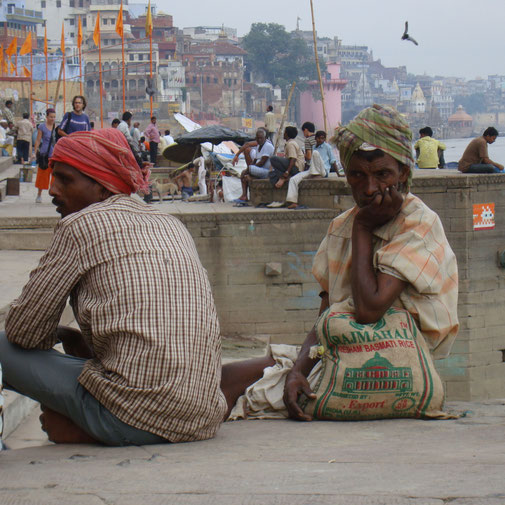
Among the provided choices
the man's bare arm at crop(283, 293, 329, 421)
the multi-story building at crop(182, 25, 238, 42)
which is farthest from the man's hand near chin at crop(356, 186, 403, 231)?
the multi-story building at crop(182, 25, 238, 42)

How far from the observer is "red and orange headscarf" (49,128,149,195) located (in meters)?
2.78

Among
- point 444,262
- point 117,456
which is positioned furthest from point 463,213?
point 117,456

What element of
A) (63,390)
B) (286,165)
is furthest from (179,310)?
(286,165)

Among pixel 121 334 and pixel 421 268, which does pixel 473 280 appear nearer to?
pixel 421 268

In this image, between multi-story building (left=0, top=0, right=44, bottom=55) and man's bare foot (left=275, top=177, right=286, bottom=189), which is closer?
man's bare foot (left=275, top=177, right=286, bottom=189)

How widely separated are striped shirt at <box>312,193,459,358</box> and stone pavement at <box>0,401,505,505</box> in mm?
345

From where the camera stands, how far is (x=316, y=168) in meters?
11.9

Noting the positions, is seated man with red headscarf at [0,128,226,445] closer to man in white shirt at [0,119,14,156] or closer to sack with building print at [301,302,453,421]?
sack with building print at [301,302,453,421]

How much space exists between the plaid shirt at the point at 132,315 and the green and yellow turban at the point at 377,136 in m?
0.69

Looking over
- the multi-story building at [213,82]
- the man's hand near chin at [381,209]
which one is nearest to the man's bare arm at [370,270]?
the man's hand near chin at [381,209]

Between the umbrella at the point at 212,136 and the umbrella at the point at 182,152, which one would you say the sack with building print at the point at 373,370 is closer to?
the umbrella at the point at 212,136

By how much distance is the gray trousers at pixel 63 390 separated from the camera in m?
2.60

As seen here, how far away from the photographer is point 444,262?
291 cm

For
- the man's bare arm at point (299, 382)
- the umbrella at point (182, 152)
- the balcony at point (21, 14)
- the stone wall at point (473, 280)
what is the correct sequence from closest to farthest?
the man's bare arm at point (299, 382), the stone wall at point (473, 280), the umbrella at point (182, 152), the balcony at point (21, 14)
